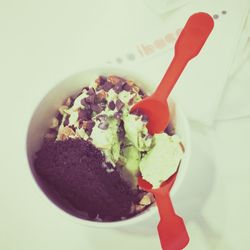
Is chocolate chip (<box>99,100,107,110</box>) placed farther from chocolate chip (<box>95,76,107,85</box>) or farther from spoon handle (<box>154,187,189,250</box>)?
spoon handle (<box>154,187,189,250</box>)

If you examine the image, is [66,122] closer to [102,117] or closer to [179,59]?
[102,117]

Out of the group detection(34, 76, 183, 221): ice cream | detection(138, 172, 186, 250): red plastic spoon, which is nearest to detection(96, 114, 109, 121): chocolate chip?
detection(34, 76, 183, 221): ice cream

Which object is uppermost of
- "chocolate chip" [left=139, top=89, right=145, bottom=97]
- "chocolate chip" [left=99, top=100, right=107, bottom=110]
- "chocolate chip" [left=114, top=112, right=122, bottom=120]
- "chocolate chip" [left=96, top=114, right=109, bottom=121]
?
"chocolate chip" [left=99, top=100, right=107, bottom=110]

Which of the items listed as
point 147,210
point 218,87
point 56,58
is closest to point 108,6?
point 56,58

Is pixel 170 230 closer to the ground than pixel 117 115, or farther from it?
closer to the ground

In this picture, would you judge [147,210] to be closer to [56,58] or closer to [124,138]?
[124,138]

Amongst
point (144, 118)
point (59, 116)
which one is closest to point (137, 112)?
point (144, 118)

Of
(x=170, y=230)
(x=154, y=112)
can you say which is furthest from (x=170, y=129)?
(x=170, y=230)
